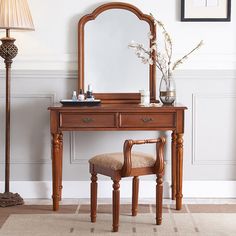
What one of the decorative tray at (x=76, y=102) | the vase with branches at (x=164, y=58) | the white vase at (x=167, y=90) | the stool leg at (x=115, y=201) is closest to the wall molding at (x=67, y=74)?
the vase with branches at (x=164, y=58)

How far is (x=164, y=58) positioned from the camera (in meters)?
4.36

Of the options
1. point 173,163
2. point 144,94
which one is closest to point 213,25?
point 144,94

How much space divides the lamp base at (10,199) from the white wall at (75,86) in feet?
0.77

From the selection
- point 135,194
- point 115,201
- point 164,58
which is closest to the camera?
point 115,201

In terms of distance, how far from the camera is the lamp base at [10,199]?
4227 mm

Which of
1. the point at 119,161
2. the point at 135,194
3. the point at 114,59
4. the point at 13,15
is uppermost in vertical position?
the point at 13,15

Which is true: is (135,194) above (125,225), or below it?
above

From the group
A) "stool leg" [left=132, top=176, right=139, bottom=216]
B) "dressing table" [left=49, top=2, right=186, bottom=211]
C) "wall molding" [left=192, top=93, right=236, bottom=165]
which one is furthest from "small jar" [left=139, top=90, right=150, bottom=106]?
"stool leg" [left=132, top=176, right=139, bottom=216]

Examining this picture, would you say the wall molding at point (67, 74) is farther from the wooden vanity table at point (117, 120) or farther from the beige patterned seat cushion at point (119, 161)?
the beige patterned seat cushion at point (119, 161)

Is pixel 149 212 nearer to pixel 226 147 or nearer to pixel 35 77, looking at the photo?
pixel 226 147

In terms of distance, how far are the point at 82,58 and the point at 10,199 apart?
Result: 1131 millimetres

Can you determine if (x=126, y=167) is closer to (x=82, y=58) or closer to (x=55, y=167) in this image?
(x=55, y=167)

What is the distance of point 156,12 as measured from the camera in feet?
14.5

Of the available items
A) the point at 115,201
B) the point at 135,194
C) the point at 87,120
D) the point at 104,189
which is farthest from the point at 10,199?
the point at 115,201
